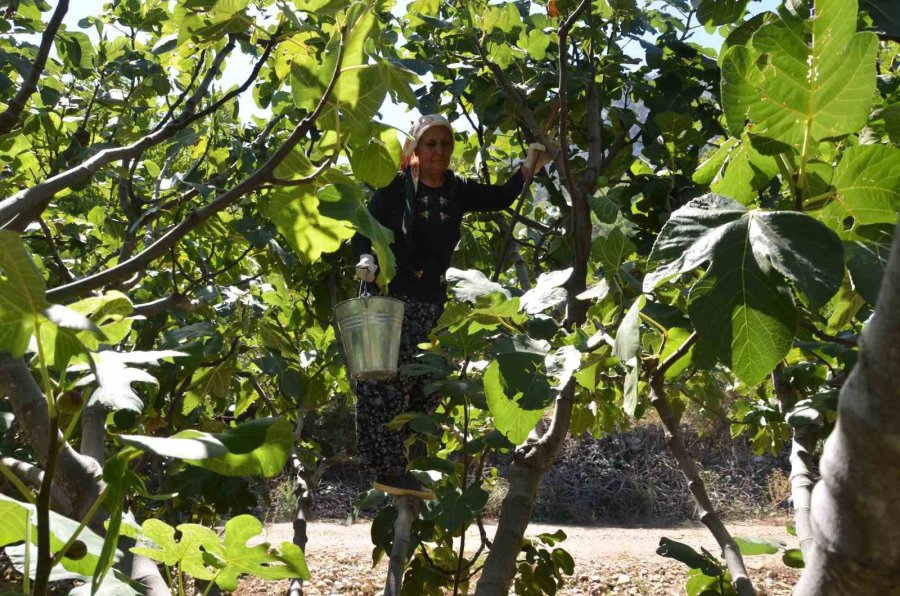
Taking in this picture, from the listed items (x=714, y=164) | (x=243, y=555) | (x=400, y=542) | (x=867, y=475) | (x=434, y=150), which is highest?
(x=434, y=150)

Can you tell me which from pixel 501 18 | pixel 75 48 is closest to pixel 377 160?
pixel 501 18

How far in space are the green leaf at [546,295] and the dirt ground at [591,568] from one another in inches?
118

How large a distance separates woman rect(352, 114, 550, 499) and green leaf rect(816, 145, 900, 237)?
1970 millimetres

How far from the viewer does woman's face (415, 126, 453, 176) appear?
3.10 meters

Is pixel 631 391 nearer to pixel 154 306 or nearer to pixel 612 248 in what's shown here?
pixel 612 248

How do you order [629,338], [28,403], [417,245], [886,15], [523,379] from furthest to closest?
[417,245] < [886,15] < [523,379] < [28,403] < [629,338]

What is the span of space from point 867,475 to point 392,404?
2.70 meters

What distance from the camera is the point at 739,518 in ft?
26.5

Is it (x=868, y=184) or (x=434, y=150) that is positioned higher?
(x=434, y=150)

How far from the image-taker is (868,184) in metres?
0.88

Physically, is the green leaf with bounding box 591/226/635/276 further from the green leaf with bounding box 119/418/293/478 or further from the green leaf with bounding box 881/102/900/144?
the green leaf with bounding box 119/418/293/478

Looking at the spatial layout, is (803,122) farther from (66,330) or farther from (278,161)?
(66,330)

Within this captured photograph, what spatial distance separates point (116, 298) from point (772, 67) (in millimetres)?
637

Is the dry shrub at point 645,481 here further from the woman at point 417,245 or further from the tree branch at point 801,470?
the tree branch at point 801,470
